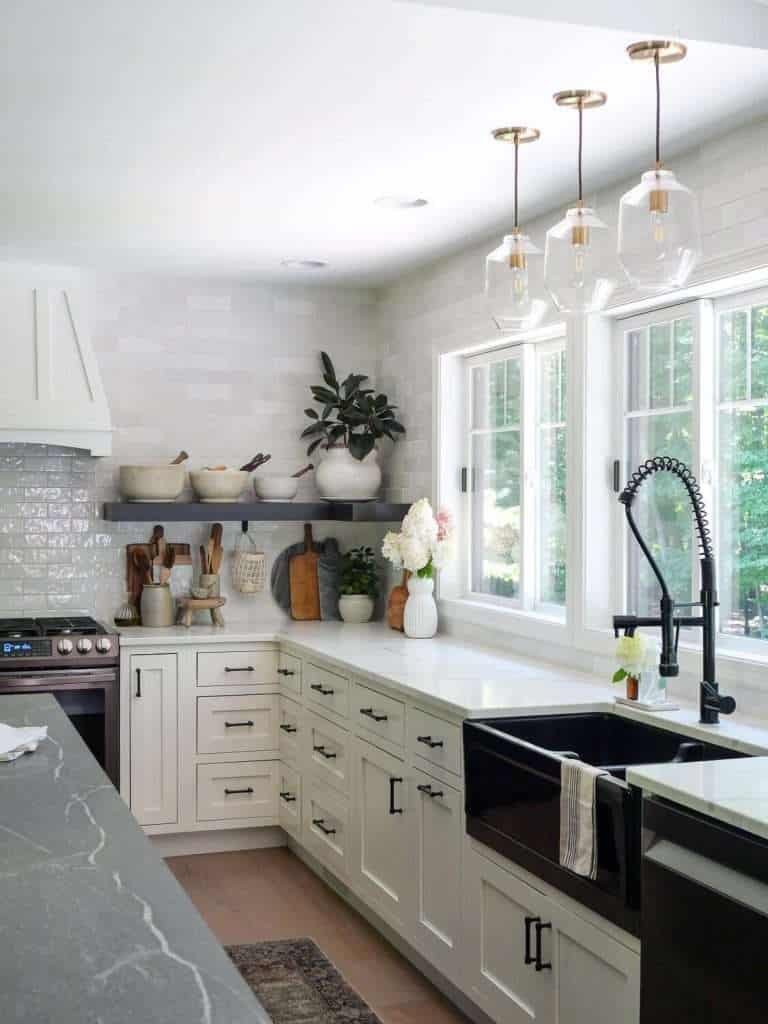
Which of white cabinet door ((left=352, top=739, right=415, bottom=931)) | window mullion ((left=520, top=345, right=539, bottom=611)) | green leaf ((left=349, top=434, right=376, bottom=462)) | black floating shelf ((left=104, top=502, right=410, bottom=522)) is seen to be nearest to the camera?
white cabinet door ((left=352, top=739, right=415, bottom=931))

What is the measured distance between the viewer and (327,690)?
4.49 meters

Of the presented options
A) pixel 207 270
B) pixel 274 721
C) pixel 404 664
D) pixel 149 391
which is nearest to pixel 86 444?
pixel 149 391

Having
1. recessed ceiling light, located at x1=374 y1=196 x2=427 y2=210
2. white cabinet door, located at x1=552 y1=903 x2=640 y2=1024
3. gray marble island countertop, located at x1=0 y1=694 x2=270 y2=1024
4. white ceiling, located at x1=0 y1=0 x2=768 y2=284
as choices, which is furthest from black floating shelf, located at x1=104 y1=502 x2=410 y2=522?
gray marble island countertop, located at x1=0 y1=694 x2=270 y2=1024

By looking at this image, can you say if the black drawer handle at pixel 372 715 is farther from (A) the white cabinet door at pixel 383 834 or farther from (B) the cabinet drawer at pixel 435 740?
(B) the cabinet drawer at pixel 435 740

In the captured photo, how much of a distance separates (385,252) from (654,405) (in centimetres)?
159

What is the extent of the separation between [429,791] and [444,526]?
1.57 m

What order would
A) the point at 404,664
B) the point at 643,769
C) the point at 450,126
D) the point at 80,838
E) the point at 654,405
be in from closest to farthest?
the point at 80,838
the point at 643,769
the point at 450,126
the point at 654,405
the point at 404,664

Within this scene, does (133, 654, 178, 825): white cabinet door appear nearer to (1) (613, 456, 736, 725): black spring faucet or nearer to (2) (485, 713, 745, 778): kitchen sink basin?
(2) (485, 713, 745, 778): kitchen sink basin

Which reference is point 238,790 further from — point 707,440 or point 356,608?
point 707,440

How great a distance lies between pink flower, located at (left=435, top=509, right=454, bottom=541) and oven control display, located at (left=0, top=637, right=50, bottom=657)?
1.64 meters

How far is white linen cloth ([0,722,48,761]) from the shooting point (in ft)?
8.27

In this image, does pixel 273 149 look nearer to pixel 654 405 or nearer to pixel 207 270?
pixel 654 405

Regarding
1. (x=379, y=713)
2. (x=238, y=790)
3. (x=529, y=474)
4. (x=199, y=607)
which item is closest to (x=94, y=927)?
(x=379, y=713)

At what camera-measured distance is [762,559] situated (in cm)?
338
